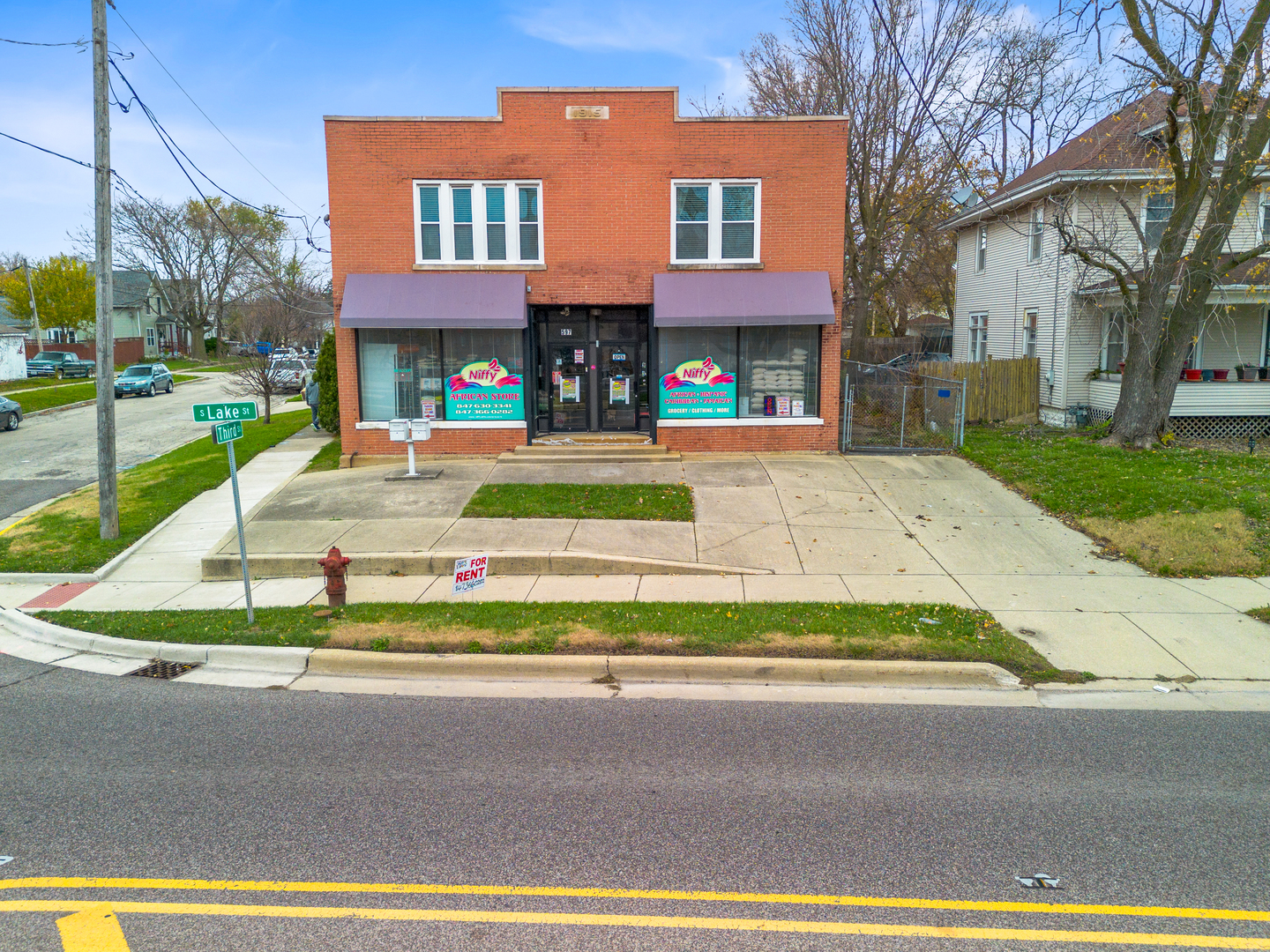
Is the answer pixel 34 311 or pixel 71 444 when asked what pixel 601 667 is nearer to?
pixel 71 444

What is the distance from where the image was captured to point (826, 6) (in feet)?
99.5

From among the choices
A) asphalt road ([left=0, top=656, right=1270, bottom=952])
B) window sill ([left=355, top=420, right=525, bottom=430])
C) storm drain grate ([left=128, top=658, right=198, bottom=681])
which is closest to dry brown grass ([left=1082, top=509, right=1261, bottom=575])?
asphalt road ([left=0, top=656, right=1270, bottom=952])

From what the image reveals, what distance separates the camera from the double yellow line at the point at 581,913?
159 inches

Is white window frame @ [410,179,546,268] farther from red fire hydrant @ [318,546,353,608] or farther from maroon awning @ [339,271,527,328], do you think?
red fire hydrant @ [318,546,353,608]

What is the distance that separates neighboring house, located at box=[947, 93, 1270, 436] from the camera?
63.8 feet

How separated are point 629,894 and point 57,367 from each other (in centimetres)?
5608

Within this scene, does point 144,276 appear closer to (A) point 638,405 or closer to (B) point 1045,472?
(A) point 638,405

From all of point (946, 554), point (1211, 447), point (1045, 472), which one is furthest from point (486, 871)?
point (1211, 447)

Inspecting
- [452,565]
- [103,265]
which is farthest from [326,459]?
[452,565]

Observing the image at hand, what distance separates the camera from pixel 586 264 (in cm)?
1672

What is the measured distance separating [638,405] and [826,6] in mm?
20762

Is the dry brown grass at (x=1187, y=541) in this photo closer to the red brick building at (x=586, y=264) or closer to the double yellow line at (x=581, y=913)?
the red brick building at (x=586, y=264)

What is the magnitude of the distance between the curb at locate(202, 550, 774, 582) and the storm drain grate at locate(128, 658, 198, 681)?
96.5 inches

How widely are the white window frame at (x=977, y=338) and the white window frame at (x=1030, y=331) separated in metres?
2.88
